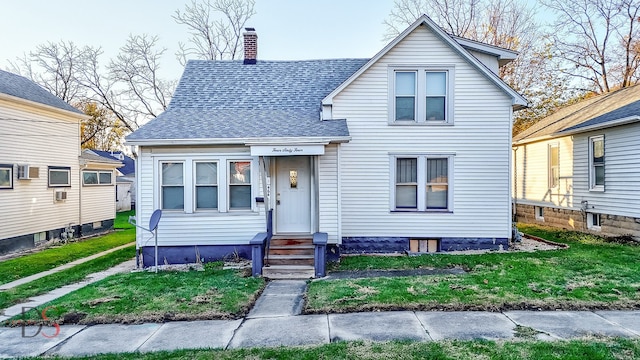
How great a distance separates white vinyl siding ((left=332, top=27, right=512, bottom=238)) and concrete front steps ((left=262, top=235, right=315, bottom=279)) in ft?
6.34

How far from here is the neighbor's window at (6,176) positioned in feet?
42.4

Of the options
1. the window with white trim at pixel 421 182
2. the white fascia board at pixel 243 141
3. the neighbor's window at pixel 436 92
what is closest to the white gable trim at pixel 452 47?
the neighbor's window at pixel 436 92

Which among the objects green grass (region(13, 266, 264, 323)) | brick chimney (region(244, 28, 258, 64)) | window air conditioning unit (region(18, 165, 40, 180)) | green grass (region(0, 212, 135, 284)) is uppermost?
brick chimney (region(244, 28, 258, 64))

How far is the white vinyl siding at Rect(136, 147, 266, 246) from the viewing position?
33.3 ft

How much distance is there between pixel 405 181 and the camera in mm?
11172

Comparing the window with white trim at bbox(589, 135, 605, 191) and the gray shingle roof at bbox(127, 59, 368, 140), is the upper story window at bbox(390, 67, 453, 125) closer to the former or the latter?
the gray shingle roof at bbox(127, 59, 368, 140)

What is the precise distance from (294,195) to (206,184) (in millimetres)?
2291

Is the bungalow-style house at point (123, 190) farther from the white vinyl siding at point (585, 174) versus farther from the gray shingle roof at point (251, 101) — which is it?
the white vinyl siding at point (585, 174)

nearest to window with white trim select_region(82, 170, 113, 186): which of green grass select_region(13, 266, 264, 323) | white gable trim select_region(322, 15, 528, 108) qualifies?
green grass select_region(13, 266, 264, 323)

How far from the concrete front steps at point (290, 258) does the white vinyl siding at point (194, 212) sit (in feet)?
2.55

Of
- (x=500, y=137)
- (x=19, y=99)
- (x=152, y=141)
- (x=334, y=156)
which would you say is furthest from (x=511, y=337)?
(x=19, y=99)

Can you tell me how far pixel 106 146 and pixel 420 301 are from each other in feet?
146

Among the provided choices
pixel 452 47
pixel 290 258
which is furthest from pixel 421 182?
pixel 290 258

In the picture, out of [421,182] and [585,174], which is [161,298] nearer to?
[421,182]
